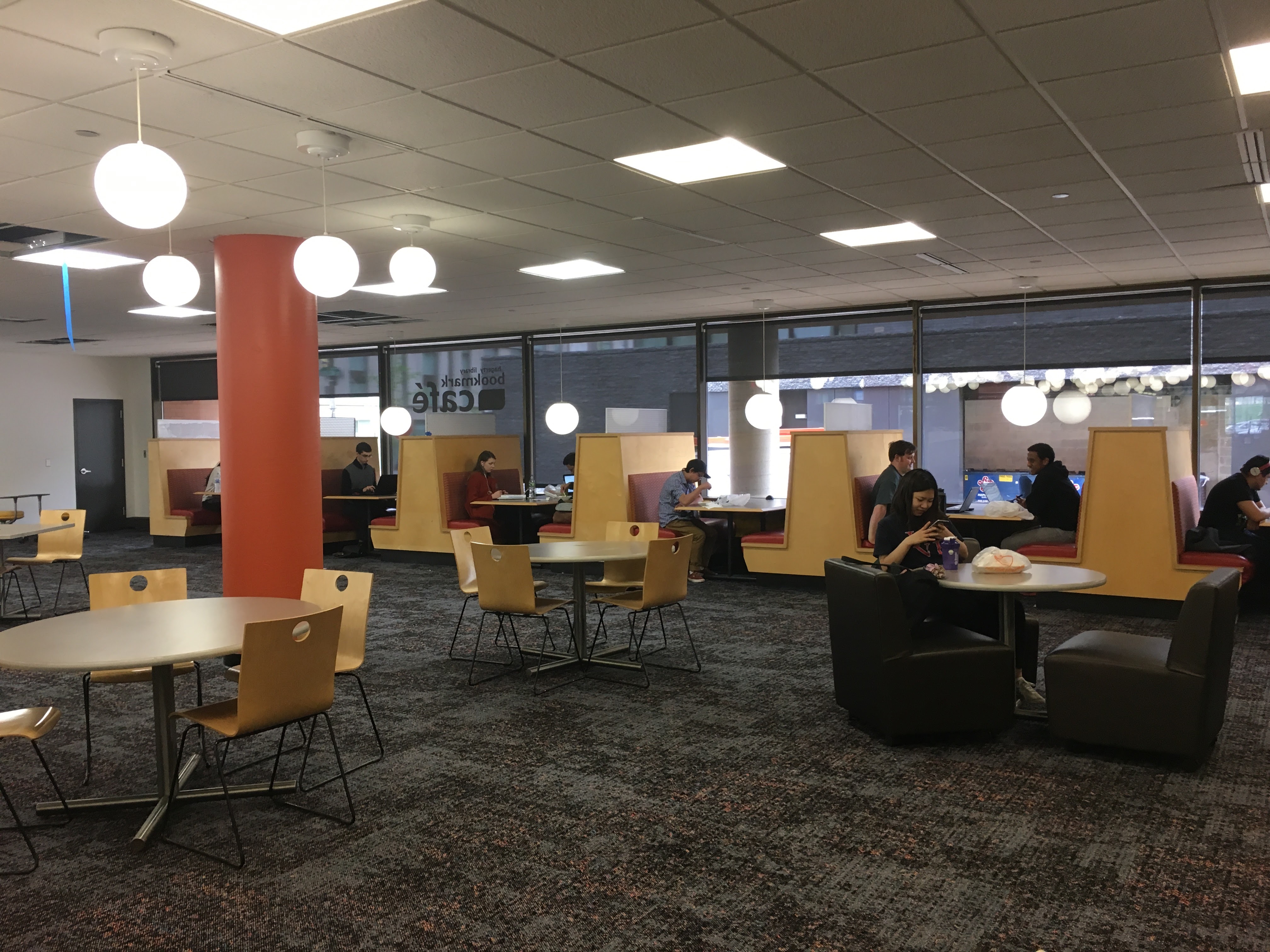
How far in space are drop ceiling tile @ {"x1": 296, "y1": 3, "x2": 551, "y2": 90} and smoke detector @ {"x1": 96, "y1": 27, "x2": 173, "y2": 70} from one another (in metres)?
0.50

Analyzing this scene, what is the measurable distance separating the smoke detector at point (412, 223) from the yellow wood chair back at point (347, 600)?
2.61 m

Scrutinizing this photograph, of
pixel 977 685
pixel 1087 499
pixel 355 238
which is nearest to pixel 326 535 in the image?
pixel 355 238

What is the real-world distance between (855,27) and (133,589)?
4.03 metres

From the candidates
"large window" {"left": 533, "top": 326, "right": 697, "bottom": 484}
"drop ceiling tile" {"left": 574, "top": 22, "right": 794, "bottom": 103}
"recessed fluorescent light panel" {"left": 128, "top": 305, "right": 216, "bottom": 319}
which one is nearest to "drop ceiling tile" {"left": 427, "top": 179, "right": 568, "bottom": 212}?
"drop ceiling tile" {"left": 574, "top": 22, "right": 794, "bottom": 103}

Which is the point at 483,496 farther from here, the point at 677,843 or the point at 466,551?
the point at 677,843

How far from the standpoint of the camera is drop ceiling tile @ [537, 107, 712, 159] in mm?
4434

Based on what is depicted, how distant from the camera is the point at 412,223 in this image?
6371 millimetres

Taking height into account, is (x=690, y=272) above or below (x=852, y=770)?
above

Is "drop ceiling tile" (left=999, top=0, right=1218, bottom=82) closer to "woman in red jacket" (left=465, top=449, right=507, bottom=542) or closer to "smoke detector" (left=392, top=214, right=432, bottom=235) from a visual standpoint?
"smoke detector" (left=392, top=214, right=432, bottom=235)

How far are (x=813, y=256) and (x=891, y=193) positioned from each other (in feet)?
6.75

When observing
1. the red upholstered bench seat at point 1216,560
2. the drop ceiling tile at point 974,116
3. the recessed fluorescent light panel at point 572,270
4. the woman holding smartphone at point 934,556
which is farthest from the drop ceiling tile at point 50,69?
Answer: the red upholstered bench seat at point 1216,560

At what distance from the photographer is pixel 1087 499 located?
7773mm

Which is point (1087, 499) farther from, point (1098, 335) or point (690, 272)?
point (690, 272)

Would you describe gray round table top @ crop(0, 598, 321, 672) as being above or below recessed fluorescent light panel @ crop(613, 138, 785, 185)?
below
